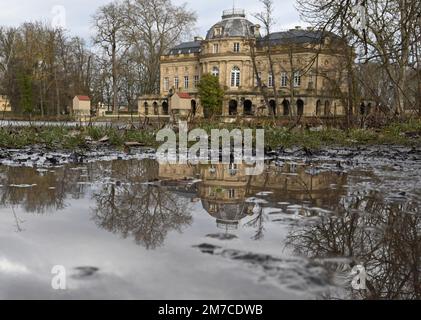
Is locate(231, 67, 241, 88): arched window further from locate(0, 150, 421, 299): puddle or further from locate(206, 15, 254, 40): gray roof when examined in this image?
locate(0, 150, 421, 299): puddle

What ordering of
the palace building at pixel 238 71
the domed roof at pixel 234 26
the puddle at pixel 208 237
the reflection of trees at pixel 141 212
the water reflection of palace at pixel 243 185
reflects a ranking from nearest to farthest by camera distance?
the puddle at pixel 208 237 < the reflection of trees at pixel 141 212 < the water reflection of palace at pixel 243 185 < the palace building at pixel 238 71 < the domed roof at pixel 234 26

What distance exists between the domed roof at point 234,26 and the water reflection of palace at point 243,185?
63013 millimetres

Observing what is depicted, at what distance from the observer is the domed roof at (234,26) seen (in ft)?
224

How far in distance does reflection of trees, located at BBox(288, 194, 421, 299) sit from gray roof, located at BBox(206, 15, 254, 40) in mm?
66683

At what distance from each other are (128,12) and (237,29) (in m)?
17.1

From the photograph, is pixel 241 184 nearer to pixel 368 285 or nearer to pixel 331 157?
pixel 368 285

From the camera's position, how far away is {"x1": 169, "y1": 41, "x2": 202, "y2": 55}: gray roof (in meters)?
75.1

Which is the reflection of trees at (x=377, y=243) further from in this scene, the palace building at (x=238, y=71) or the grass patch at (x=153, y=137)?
the palace building at (x=238, y=71)

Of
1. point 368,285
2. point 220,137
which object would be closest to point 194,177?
point 368,285

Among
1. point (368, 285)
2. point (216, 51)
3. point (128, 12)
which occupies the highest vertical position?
point (128, 12)

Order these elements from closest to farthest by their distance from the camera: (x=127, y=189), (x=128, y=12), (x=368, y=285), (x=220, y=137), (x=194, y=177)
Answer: (x=368, y=285) → (x=127, y=189) → (x=194, y=177) → (x=220, y=137) → (x=128, y=12)

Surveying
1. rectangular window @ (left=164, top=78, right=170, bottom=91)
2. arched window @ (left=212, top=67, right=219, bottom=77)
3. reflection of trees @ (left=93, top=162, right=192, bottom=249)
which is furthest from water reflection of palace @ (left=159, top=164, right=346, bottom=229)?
rectangular window @ (left=164, top=78, right=170, bottom=91)

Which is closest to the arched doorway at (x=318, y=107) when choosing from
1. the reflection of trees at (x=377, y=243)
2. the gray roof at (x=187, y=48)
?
the gray roof at (x=187, y=48)
